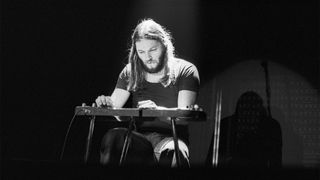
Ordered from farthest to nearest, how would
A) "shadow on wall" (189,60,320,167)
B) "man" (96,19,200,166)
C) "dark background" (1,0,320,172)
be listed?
"man" (96,19,200,166) < "dark background" (1,0,320,172) < "shadow on wall" (189,60,320,167)

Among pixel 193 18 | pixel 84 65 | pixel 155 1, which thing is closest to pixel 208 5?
pixel 193 18

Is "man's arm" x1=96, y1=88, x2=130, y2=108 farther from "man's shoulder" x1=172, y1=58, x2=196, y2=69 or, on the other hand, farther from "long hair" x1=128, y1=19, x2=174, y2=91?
"man's shoulder" x1=172, y1=58, x2=196, y2=69

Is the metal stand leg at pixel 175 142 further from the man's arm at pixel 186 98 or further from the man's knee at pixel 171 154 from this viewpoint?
the man's arm at pixel 186 98

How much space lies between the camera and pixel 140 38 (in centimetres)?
598

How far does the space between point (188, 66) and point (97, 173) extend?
62.7 inches

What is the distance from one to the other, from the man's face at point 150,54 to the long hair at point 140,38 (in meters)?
0.04

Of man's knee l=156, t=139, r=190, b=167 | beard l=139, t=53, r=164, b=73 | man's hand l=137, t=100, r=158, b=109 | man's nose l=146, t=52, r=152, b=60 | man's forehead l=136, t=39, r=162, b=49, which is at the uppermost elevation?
man's forehead l=136, t=39, r=162, b=49

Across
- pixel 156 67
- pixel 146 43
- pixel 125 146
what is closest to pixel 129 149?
pixel 125 146

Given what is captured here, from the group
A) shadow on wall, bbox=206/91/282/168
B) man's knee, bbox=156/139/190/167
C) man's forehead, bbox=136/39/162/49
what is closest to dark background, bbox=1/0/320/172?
man's forehead, bbox=136/39/162/49

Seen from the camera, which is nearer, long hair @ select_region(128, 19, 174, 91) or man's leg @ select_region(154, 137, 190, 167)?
man's leg @ select_region(154, 137, 190, 167)

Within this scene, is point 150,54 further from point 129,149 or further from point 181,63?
point 129,149

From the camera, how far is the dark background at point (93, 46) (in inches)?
223

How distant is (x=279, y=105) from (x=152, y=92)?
4.64 ft

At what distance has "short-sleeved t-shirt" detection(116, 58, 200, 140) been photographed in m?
5.79
